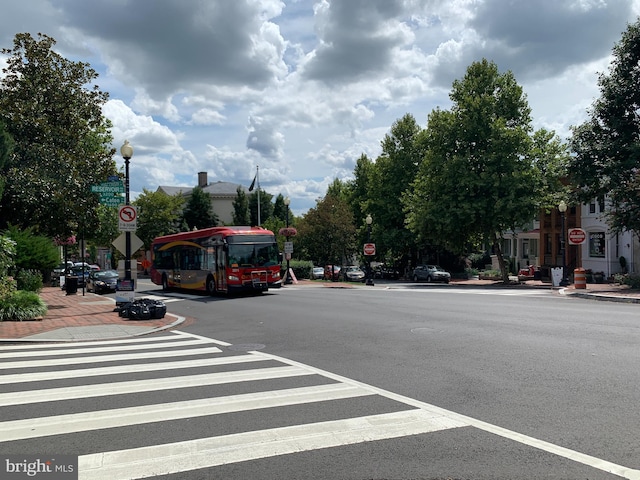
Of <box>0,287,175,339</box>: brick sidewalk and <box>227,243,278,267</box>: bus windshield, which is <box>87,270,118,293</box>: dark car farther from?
<box>0,287,175,339</box>: brick sidewalk

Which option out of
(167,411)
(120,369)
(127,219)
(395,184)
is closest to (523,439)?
(167,411)

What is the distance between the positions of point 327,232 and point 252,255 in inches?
797

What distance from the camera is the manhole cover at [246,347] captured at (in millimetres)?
11036

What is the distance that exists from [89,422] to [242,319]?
10.4m

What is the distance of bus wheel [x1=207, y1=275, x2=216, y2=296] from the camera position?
88.0 ft

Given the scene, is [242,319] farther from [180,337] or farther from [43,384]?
[43,384]

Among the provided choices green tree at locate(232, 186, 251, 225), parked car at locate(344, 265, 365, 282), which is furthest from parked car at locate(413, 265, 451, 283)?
green tree at locate(232, 186, 251, 225)

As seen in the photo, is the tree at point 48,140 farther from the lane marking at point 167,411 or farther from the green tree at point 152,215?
the green tree at point 152,215

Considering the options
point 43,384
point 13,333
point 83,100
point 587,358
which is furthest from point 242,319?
point 83,100

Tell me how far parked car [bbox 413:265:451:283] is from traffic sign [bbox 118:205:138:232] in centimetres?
2924

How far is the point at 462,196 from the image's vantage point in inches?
1480

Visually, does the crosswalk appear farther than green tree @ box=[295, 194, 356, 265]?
No

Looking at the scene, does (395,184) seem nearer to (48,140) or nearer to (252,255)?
(252,255)

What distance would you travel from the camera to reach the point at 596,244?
134 feet
